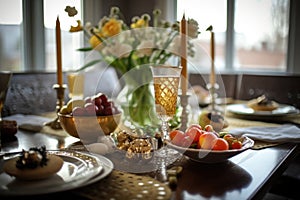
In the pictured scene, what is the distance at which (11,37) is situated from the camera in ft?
9.40

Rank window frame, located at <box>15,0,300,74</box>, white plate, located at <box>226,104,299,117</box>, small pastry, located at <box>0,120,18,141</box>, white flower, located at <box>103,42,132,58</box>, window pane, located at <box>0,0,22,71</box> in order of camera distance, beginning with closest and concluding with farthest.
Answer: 1. small pastry, located at <box>0,120,18,141</box>
2. white flower, located at <box>103,42,132,58</box>
3. white plate, located at <box>226,104,299,117</box>
4. window pane, located at <box>0,0,22,71</box>
5. window frame, located at <box>15,0,300,74</box>

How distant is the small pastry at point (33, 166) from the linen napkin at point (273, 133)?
808 mm

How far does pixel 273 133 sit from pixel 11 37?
218 centimetres

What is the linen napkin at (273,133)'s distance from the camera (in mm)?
1382

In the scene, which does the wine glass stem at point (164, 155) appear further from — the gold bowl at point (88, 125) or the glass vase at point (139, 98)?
the glass vase at point (139, 98)

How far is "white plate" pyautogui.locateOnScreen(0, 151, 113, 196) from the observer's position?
2.69 feet

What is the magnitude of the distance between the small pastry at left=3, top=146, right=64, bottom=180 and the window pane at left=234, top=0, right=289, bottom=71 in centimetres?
305

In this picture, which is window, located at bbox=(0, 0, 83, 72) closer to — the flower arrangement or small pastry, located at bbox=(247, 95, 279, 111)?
the flower arrangement

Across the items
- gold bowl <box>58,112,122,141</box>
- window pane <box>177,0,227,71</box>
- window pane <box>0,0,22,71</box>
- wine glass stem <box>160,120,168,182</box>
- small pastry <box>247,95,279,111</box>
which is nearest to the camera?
wine glass stem <box>160,120,168,182</box>

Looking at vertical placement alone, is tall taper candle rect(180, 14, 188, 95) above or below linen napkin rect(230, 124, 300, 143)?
above

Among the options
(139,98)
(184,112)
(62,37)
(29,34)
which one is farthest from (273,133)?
(62,37)

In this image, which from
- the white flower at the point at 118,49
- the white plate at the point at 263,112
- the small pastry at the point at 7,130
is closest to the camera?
the small pastry at the point at 7,130

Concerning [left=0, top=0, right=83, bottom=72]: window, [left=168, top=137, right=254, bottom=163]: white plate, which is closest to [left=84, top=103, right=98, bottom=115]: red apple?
[left=168, top=137, right=254, bottom=163]: white plate

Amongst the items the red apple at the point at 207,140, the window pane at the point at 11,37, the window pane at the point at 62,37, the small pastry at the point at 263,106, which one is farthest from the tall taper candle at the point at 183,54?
the window pane at the point at 11,37
